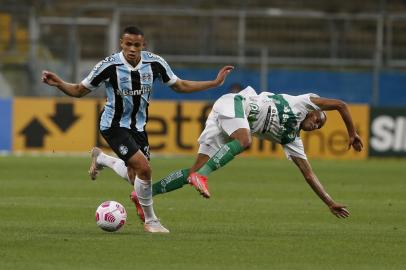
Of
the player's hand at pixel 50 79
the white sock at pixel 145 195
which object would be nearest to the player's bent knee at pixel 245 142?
the white sock at pixel 145 195

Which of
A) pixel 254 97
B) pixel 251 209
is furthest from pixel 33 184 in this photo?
pixel 254 97

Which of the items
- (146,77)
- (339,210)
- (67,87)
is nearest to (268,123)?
(339,210)

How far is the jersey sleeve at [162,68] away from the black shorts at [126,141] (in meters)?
0.62

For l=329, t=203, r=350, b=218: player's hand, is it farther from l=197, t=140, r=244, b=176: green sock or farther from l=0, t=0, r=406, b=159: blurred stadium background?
l=0, t=0, r=406, b=159: blurred stadium background

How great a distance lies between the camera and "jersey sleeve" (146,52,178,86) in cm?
1091

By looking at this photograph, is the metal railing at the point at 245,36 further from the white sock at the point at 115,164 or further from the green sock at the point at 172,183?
the green sock at the point at 172,183

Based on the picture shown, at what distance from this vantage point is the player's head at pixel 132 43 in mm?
10477

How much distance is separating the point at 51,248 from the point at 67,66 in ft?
63.4

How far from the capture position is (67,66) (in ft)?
92.5

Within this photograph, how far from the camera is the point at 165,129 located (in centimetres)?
2530

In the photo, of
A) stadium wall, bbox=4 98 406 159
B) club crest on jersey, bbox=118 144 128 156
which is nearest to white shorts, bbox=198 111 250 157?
club crest on jersey, bbox=118 144 128 156

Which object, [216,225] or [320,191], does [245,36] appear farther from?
[216,225]

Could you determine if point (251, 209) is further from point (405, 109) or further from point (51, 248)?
point (405, 109)

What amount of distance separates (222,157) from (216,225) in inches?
44.2
